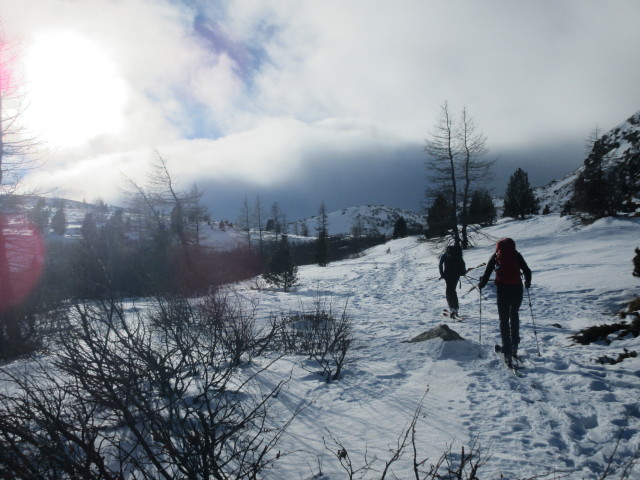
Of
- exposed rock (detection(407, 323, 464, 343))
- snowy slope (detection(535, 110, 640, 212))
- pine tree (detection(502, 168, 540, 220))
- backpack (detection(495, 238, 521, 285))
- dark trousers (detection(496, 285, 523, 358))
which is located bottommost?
exposed rock (detection(407, 323, 464, 343))

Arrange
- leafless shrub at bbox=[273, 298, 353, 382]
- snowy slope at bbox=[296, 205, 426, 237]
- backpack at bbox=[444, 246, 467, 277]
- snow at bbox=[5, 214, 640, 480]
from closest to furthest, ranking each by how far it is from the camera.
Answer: snow at bbox=[5, 214, 640, 480] < leafless shrub at bbox=[273, 298, 353, 382] < backpack at bbox=[444, 246, 467, 277] < snowy slope at bbox=[296, 205, 426, 237]

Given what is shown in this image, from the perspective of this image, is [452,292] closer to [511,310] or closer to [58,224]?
[511,310]

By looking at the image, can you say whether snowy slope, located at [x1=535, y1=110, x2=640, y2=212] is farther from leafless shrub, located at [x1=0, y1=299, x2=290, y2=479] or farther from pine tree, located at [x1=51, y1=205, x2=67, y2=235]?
pine tree, located at [x1=51, y1=205, x2=67, y2=235]

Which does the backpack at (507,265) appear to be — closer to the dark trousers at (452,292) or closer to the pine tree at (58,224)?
the dark trousers at (452,292)

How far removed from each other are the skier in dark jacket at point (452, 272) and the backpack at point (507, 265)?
133 inches

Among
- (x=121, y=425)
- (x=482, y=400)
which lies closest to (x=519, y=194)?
(x=482, y=400)

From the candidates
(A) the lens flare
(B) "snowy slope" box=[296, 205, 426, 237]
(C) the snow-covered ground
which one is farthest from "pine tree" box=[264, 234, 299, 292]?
(B) "snowy slope" box=[296, 205, 426, 237]

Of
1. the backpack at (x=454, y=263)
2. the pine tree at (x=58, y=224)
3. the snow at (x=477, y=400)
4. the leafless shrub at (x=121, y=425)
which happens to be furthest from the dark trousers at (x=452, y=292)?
the pine tree at (x=58, y=224)

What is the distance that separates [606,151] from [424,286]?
1781 inches

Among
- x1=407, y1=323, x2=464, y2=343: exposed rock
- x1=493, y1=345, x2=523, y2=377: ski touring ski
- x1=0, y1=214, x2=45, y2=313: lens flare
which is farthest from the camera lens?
x1=0, y1=214, x2=45, y2=313: lens flare

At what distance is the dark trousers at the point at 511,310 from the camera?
500 centimetres

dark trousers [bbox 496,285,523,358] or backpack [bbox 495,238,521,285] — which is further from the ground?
backpack [bbox 495,238,521,285]

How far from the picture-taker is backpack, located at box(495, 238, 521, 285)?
5207 millimetres

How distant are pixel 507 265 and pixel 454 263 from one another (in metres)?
3.83
